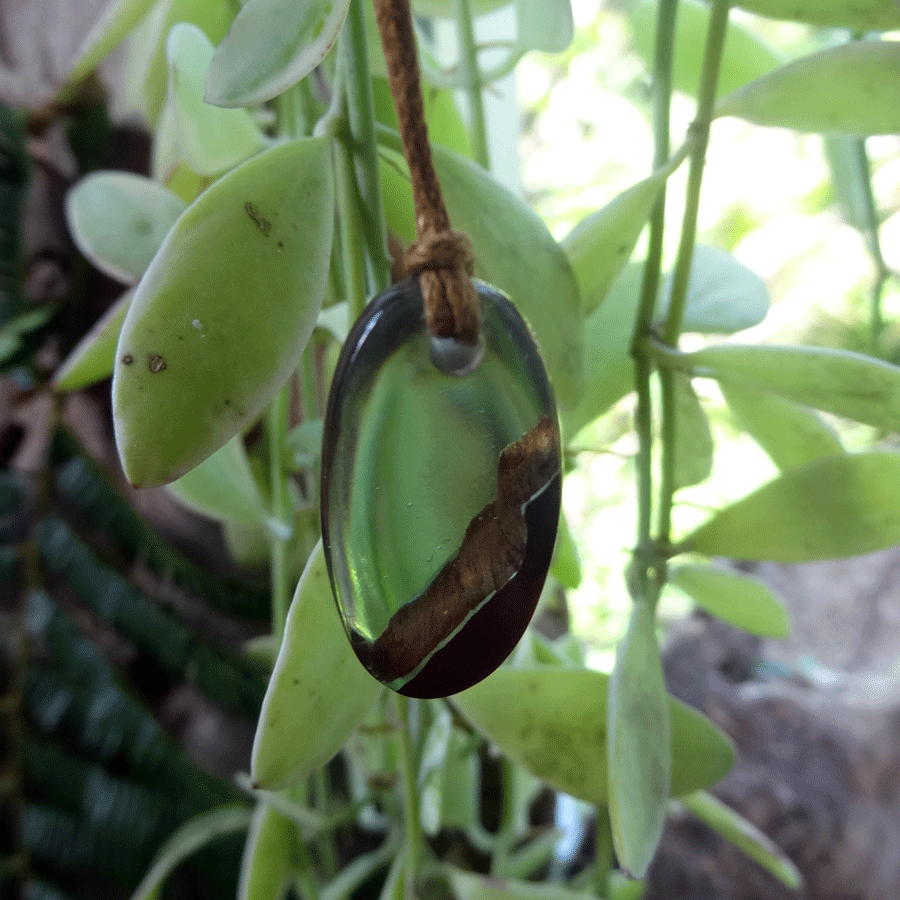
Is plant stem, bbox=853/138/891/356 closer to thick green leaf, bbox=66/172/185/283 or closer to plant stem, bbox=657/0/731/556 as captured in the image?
plant stem, bbox=657/0/731/556

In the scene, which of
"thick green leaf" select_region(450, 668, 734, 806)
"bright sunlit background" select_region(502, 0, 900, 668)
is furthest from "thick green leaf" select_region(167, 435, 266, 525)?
"bright sunlit background" select_region(502, 0, 900, 668)

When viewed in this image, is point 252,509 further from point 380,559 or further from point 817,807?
point 817,807

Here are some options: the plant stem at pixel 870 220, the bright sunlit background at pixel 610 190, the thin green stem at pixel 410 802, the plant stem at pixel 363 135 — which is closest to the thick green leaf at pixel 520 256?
the plant stem at pixel 363 135

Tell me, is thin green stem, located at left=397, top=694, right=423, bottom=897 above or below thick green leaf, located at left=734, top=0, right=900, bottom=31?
below

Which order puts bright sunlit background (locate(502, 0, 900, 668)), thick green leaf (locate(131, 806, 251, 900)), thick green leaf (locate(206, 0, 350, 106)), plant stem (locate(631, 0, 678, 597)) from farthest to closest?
bright sunlit background (locate(502, 0, 900, 668))
thick green leaf (locate(131, 806, 251, 900))
plant stem (locate(631, 0, 678, 597))
thick green leaf (locate(206, 0, 350, 106))

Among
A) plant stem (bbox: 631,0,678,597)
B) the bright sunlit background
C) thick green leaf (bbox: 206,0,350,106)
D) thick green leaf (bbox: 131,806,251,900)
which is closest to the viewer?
thick green leaf (bbox: 206,0,350,106)

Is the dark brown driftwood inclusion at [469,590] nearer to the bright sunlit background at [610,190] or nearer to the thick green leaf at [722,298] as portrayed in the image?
the thick green leaf at [722,298]

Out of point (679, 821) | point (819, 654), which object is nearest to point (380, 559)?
point (679, 821)
